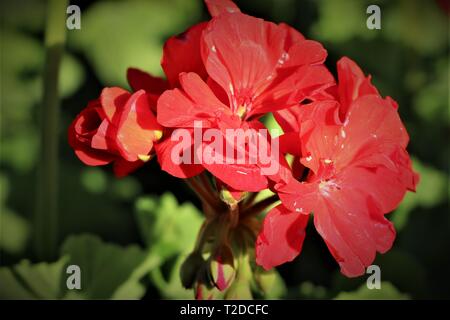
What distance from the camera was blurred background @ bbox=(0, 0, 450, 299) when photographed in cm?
101

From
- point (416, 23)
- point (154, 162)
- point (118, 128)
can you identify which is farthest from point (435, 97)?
point (118, 128)

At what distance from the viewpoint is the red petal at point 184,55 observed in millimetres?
677

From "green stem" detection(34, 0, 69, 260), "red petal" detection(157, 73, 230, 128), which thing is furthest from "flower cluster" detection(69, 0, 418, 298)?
"green stem" detection(34, 0, 69, 260)

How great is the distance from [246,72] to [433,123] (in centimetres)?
62

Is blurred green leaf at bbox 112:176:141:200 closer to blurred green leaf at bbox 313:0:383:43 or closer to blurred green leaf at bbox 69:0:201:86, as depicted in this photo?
blurred green leaf at bbox 69:0:201:86

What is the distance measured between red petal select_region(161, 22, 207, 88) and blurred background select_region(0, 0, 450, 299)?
376mm

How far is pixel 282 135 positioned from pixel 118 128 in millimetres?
163

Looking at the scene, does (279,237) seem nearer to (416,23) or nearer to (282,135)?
(282,135)

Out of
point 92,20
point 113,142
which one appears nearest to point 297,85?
point 113,142

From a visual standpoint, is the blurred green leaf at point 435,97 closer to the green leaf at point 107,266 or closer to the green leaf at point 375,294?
the green leaf at point 375,294

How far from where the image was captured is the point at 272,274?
28.8 inches
